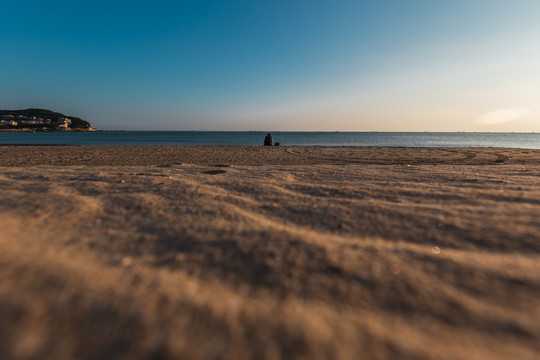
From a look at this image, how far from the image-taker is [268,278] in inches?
37.1

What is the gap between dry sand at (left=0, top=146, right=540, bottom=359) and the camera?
25.7 inches

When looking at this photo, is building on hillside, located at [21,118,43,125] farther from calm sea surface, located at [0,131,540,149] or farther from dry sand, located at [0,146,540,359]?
dry sand, located at [0,146,540,359]

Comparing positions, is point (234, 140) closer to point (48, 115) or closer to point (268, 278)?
point (268, 278)

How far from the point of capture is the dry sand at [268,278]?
652 millimetres

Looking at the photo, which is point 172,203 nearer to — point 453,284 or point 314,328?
point 314,328

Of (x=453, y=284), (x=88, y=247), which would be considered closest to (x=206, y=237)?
(x=88, y=247)

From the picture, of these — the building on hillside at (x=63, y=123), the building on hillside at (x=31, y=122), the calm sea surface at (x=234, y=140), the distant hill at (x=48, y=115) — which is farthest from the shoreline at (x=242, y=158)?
the distant hill at (x=48, y=115)

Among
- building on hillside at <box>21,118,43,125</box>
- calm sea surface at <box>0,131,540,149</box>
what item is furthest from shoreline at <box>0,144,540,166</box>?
building on hillside at <box>21,118,43,125</box>

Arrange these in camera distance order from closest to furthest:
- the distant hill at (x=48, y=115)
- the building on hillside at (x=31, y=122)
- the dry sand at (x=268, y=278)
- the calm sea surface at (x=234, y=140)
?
the dry sand at (x=268, y=278), the calm sea surface at (x=234, y=140), the building on hillside at (x=31, y=122), the distant hill at (x=48, y=115)

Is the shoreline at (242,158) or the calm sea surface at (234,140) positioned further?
the calm sea surface at (234,140)

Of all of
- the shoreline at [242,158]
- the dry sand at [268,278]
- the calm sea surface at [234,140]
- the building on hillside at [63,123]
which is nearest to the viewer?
the dry sand at [268,278]

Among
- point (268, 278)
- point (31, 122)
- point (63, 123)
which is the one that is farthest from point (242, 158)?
point (31, 122)

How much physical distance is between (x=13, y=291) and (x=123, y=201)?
1.00 metres

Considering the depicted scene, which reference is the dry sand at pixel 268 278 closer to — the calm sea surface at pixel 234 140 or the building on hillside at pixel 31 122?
the calm sea surface at pixel 234 140
